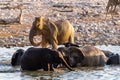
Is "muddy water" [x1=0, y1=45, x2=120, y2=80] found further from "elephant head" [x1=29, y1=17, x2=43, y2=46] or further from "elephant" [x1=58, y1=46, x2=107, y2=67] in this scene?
"elephant head" [x1=29, y1=17, x2=43, y2=46]

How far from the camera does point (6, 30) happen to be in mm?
22891

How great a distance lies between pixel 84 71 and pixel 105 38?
6345mm

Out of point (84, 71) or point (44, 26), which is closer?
point (84, 71)

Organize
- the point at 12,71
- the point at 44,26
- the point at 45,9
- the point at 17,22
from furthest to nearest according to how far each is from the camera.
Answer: the point at 45,9 → the point at 17,22 → the point at 44,26 → the point at 12,71

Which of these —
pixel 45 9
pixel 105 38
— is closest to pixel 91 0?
pixel 45 9

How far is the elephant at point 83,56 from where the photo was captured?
51.9ft

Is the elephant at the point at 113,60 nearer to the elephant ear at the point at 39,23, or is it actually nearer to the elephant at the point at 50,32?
the elephant at the point at 50,32

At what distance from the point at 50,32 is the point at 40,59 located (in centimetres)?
152

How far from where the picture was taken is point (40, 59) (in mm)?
15109

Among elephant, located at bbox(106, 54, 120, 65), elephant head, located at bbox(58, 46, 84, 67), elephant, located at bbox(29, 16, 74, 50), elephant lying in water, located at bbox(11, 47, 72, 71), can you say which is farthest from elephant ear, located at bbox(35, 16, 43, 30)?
elephant, located at bbox(106, 54, 120, 65)

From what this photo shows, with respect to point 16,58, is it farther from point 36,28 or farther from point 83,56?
point 83,56

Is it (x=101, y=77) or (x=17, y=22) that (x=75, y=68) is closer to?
(x=101, y=77)

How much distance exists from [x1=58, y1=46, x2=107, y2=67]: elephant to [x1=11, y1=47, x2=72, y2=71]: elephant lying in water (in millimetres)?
722

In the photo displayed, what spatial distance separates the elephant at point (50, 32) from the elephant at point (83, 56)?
60 cm
